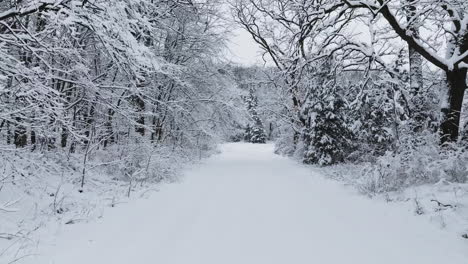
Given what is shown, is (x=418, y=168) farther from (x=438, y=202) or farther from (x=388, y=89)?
(x=388, y=89)

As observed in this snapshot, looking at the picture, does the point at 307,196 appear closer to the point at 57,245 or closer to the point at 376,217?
the point at 376,217

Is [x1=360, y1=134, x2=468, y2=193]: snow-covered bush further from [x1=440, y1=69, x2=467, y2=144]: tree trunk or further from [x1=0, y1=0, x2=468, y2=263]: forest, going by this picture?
[x1=440, y1=69, x2=467, y2=144]: tree trunk

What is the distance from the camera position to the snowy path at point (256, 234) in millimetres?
4059

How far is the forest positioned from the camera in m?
5.53

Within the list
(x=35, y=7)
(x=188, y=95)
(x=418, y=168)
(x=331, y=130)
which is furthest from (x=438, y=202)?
(x=188, y=95)

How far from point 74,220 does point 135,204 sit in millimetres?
1640

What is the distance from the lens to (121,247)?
4383mm

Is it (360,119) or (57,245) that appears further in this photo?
(360,119)

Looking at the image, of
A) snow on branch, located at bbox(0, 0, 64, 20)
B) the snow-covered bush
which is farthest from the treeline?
snow on branch, located at bbox(0, 0, 64, 20)

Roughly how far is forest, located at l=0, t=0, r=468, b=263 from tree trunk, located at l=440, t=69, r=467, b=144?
0.10ft

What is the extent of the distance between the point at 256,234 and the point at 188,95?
12199 millimetres

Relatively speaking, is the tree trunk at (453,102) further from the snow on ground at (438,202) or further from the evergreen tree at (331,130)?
the evergreen tree at (331,130)

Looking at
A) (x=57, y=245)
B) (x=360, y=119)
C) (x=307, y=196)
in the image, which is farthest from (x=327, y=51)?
(x=57, y=245)

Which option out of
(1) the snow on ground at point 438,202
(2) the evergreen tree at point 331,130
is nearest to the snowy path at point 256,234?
(1) the snow on ground at point 438,202
